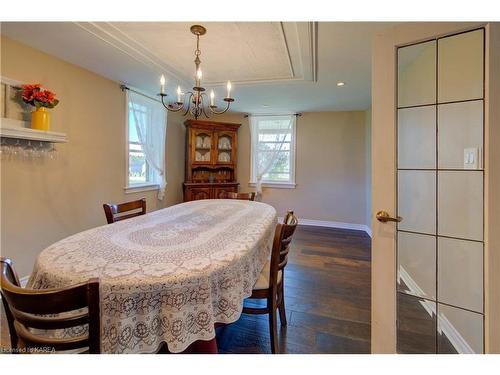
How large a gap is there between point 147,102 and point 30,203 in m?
2.05

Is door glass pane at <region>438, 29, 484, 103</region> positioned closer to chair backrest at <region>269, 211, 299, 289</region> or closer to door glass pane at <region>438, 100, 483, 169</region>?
door glass pane at <region>438, 100, 483, 169</region>

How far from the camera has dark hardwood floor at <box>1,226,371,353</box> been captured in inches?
61.7

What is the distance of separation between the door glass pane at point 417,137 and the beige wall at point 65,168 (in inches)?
122

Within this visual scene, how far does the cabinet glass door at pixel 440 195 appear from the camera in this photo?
1.18 m

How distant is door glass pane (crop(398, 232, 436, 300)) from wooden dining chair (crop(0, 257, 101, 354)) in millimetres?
1464

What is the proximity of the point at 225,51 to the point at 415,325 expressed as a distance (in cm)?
261

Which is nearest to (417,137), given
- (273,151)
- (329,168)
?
(329,168)

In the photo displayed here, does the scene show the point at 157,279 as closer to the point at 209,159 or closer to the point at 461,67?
the point at 461,67

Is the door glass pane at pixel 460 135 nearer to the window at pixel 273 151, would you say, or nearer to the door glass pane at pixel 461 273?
the door glass pane at pixel 461 273

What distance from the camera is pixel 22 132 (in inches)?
77.0

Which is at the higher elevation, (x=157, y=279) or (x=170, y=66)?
(x=170, y=66)

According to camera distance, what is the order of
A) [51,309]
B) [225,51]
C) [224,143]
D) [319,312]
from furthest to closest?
[224,143] → [225,51] → [319,312] → [51,309]

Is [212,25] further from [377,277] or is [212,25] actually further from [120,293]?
[377,277]

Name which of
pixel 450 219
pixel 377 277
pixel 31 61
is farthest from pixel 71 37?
pixel 450 219
